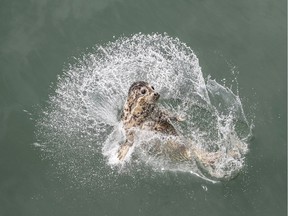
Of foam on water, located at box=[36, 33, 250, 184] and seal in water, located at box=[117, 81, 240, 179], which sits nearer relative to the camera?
seal in water, located at box=[117, 81, 240, 179]

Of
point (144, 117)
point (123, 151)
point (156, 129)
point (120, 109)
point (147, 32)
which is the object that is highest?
point (147, 32)

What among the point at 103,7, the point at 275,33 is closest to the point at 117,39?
the point at 103,7

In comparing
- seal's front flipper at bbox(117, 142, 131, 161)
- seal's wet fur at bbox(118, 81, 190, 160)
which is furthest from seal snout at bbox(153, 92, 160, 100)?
seal's front flipper at bbox(117, 142, 131, 161)

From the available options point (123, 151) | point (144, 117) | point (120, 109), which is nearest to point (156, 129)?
point (144, 117)

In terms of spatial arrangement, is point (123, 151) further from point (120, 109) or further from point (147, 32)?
point (147, 32)

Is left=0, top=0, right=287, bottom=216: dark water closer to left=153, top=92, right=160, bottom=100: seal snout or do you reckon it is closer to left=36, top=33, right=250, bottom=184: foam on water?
left=36, top=33, right=250, bottom=184: foam on water

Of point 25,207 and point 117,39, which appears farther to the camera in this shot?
point 117,39

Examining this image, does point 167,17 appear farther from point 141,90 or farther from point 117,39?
point 141,90
